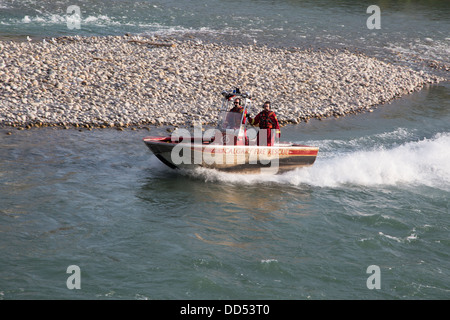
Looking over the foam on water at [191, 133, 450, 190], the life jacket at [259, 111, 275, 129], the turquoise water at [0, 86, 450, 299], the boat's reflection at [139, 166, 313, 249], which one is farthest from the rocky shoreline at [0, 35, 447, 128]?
the boat's reflection at [139, 166, 313, 249]

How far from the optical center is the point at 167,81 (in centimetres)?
2116

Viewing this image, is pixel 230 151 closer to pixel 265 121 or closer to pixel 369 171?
pixel 265 121

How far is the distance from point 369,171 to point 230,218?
544cm

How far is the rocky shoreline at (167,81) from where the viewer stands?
1852 cm

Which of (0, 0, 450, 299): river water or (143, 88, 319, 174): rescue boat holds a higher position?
(143, 88, 319, 174): rescue boat

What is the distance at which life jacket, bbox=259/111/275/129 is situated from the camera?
14.8m

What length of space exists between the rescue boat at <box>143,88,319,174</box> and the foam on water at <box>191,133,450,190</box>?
0.85ft

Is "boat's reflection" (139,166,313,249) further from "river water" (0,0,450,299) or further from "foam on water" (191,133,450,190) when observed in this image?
"foam on water" (191,133,450,190)

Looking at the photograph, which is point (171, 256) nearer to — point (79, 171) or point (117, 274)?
point (117, 274)

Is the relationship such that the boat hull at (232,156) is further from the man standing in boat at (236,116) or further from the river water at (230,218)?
the man standing in boat at (236,116)

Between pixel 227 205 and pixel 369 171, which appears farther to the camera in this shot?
pixel 369 171

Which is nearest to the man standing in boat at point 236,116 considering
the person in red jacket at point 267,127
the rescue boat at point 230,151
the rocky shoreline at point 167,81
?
the rescue boat at point 230,151

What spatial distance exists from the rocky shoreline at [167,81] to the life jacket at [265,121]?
14.6ft

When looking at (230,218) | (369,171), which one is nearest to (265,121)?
(230,218)
